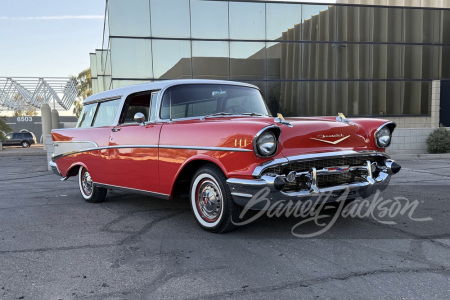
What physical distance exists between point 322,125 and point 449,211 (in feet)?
7.38

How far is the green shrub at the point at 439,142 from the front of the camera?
12258 mm

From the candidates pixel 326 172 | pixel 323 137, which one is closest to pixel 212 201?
pixel 326 172

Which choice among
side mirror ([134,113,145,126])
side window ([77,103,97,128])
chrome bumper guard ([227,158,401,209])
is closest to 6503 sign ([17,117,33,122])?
side window ([77,103,97,128])

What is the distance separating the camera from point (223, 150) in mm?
3465

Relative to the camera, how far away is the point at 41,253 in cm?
331

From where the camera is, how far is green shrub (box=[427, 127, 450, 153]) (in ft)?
40.2

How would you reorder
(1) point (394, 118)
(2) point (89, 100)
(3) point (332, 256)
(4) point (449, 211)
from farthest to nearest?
(1) point (394, 118), (2) point (89, 100), (4) point (449, 211), (3) point (332, 256)

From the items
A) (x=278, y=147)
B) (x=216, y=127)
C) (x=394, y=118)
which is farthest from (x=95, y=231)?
(x=394, y=118)

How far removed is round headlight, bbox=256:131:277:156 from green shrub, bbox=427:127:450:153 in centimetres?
1123

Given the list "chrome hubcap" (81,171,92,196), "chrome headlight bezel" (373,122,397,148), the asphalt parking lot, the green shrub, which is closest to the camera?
the asphalt parking lot

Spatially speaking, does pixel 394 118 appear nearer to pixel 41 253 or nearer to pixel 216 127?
pixel 216 127

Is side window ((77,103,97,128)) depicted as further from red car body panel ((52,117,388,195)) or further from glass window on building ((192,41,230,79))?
glass window on building ((192,41,230,79))

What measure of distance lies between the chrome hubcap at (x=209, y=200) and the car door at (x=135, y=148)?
0.66m

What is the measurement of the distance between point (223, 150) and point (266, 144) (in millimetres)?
444
